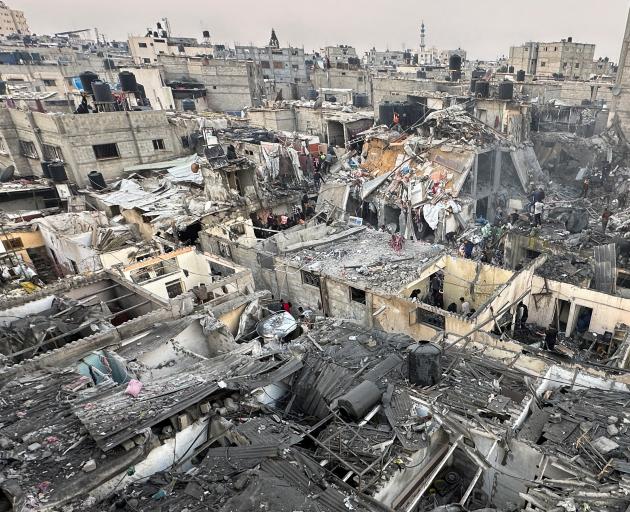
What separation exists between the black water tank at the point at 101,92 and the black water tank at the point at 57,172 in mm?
6391

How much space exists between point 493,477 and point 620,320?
10.1 m

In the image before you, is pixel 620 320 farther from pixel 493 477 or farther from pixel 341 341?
pixel 341 341

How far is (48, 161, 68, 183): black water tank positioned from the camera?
29.2 metres

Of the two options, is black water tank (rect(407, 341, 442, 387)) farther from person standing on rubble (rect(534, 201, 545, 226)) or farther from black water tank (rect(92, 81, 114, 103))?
black water tank (rect(92, 81, 114, 103))

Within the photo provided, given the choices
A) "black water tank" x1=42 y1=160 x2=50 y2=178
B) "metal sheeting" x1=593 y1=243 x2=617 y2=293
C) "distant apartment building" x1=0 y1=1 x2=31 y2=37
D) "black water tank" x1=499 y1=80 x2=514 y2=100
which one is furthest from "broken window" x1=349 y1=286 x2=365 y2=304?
"distant apartment building" x1=0 y1=1 x2=31 y2=37

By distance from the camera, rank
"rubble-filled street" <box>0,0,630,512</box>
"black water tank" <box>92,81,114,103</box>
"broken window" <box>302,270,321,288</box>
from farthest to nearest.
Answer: "black water tank" <box>92,81,114,103</box>
"broken window" <box>302,270,321,288</box>
"rubble-filled street" <box>0,0,630,512</box>

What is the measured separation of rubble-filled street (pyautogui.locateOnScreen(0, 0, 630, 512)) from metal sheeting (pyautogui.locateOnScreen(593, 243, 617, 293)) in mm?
75

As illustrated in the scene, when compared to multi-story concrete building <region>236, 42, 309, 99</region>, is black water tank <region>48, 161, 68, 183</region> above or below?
below

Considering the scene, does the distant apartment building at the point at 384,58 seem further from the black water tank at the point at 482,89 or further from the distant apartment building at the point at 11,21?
the distant apartment building at the point at 11,21

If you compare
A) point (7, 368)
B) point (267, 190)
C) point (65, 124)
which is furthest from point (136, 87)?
point (7, 368)

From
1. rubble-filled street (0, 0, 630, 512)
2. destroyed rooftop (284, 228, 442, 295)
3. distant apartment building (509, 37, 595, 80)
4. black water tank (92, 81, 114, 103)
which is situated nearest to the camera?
rubble-filled street (0, 0, 630, 512)

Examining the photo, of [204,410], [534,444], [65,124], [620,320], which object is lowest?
[620,320]

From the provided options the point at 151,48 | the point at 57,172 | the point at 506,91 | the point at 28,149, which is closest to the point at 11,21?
the point at 151,48

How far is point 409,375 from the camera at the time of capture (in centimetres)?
1123
